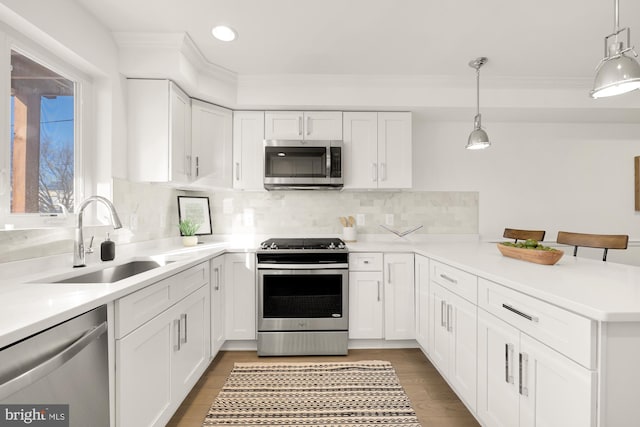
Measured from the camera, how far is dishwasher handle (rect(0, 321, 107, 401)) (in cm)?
73

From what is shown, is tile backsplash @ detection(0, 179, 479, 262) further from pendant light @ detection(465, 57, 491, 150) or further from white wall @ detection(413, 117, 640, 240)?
pendant light @ detection(465, 57, 491, 150)

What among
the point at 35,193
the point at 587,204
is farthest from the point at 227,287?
the point at 587,204

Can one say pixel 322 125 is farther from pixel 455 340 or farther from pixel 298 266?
pixel 455 340

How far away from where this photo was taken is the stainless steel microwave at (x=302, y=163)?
270 cm

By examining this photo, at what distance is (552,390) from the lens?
106cm

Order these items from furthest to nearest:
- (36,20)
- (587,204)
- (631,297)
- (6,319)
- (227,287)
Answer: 1. (587,204)
2. (227,287)
3. (36,20)
4. (631,297)
5. (6,319)

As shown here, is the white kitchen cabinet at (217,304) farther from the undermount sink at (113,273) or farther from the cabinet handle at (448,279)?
the cabinet handle at (448,279)

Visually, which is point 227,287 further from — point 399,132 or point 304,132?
point 399,132

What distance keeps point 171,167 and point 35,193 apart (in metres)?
0.80

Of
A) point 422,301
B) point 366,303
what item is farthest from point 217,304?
point 422,301

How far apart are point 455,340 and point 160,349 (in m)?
1.67

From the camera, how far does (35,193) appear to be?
5.39 feet

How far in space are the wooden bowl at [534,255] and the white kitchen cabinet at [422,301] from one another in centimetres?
60

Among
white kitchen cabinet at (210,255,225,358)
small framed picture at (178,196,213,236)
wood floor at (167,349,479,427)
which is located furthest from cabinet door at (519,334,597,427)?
small framed picture at (178,196,213,236)
